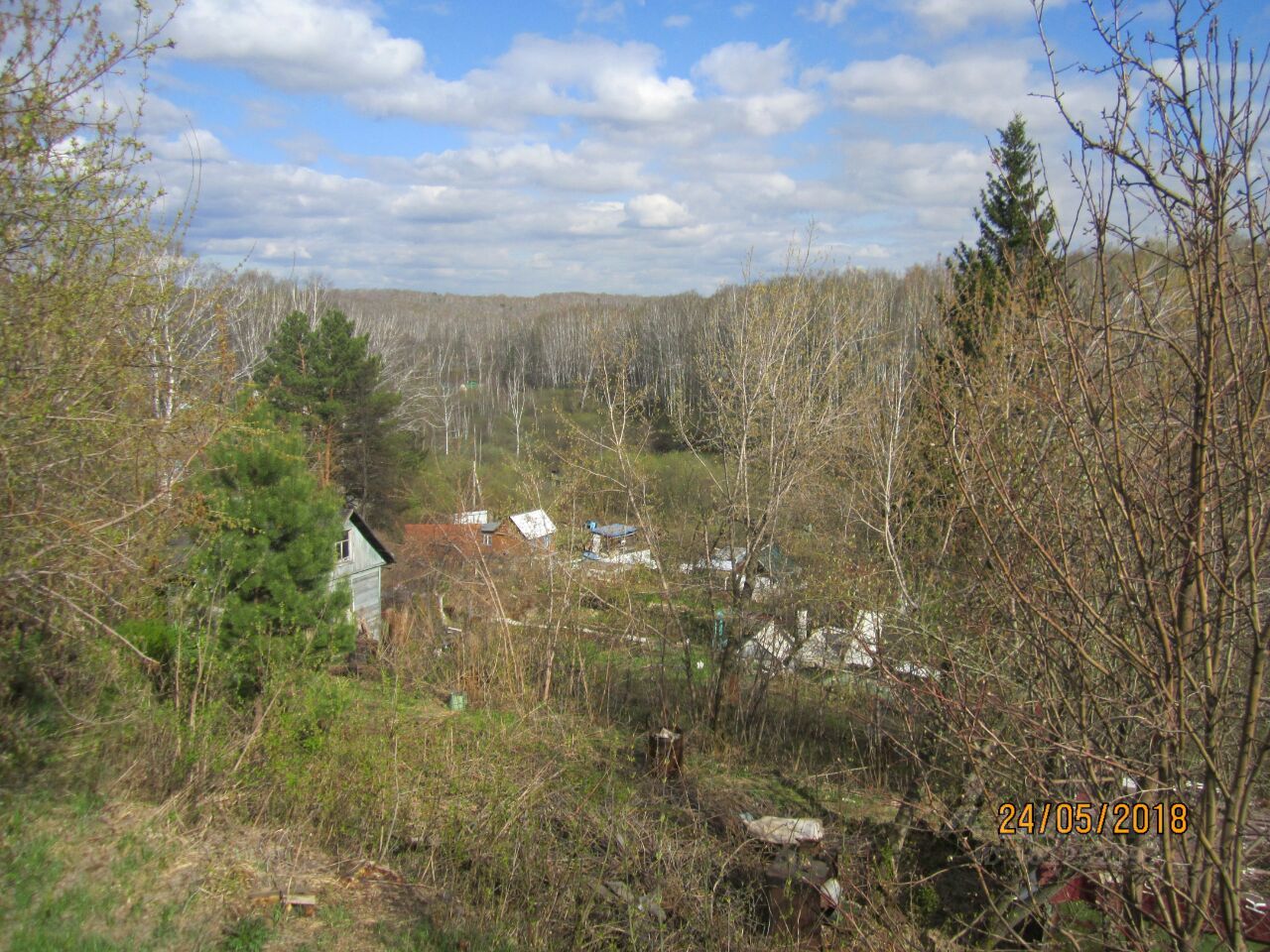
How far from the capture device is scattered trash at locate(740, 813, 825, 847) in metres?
7.05

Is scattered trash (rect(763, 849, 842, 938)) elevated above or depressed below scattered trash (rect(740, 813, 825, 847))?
above

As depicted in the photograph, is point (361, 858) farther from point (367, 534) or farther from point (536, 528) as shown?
point (367, 534)

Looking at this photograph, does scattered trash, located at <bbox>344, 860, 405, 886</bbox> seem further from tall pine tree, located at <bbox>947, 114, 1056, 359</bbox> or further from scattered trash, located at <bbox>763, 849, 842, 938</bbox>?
tall pine tree, located at <bbox>947, 114, 1056, 359</bbox>

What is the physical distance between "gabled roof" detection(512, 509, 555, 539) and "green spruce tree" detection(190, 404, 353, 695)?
13.0 ft

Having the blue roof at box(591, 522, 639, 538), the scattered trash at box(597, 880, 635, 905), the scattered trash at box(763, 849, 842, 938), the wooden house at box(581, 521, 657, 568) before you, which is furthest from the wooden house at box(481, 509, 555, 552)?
the scattered trash at box(597, 880, 635, 905)

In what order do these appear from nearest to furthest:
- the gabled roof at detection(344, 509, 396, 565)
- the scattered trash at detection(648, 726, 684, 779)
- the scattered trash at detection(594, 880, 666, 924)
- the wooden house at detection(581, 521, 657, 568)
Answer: the scattered trash at detection(594, 880, 666, 924)
the scattered trash at detection(648, 726, 684, 779)
the wooden house at detection(581, 521, 657, 568)
the gabled roof at detection(344, 509, 396, 565)

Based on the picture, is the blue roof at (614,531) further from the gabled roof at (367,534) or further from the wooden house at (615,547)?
the gabled roof at (367,534)

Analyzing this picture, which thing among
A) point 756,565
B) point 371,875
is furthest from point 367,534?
point 371,875

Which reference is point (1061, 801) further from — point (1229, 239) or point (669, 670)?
point (669, 670)

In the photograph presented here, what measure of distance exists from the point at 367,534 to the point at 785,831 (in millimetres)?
17334
